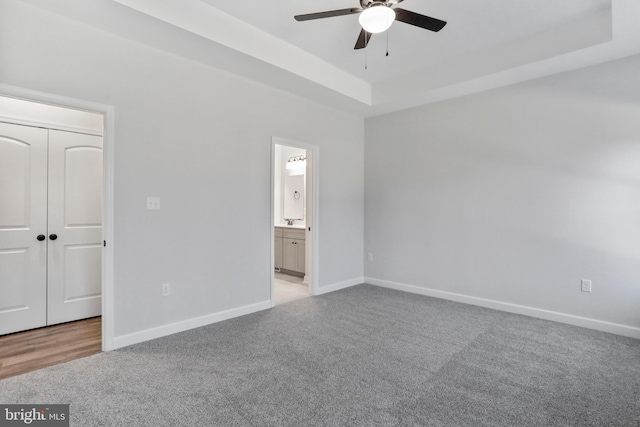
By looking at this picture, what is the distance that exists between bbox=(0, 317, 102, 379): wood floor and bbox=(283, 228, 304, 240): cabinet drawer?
288 cm

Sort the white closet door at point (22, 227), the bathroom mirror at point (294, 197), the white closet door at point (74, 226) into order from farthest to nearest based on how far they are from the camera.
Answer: the bathroom mirror at point (294, 197) < the white closet door at point (74, 226) < the white closet door at point (22, 227)

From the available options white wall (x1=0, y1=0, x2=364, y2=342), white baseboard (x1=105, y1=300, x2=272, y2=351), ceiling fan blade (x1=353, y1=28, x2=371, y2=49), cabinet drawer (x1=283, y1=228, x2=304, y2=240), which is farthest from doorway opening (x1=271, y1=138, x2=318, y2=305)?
ceiling fan blade (x1=353, y1=28, x2=371, y2=49)

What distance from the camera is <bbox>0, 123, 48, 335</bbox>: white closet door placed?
9.89ft

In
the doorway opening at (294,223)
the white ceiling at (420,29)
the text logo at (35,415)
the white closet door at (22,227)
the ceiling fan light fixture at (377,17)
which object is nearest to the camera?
the text logo at (35,415)

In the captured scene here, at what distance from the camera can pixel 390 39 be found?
321 cm

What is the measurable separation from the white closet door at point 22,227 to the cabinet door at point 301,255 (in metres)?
3.18

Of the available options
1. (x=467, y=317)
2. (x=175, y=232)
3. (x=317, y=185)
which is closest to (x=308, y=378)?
(x=175, y=232)

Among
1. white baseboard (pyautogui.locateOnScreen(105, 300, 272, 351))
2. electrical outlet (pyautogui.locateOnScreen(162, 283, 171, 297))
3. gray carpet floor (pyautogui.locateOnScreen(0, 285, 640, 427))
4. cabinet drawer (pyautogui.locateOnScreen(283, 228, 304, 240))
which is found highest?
cabinet drawer (pyautogui.locateOnScreen(283, 228, 304, 240))

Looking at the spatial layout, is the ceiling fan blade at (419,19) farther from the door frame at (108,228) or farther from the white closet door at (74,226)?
the white closet door at (74,226)

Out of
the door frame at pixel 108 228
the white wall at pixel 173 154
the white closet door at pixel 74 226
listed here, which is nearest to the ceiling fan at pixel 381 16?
the white wall at pixel 173 154

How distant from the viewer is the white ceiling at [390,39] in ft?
8.29

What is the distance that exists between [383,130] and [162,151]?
317 centimetres

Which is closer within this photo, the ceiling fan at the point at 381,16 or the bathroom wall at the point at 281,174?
the ceiling fan at the point at 381,16

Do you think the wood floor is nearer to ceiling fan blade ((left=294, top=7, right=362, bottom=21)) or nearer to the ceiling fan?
ceiling fan blade ((left=294, top=7, right=362, bottom=21))
